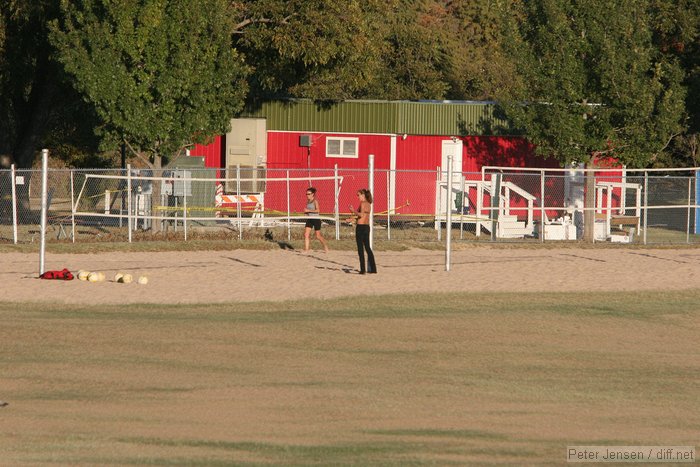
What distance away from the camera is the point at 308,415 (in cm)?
1171

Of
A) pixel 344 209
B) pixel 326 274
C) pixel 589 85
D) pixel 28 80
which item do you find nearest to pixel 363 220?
pixel 326 274

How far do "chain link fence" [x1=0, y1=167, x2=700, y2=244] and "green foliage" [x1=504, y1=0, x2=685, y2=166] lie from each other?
3.25 ft

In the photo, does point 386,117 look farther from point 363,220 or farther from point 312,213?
point 363,220

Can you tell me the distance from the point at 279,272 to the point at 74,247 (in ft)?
19.5

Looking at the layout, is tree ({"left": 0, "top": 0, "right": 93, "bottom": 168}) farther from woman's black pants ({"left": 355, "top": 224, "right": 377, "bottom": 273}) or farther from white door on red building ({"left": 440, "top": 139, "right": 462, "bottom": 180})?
woman's black pants ({"left": 355, "top": 224, "right": 377, "bottom": 273})

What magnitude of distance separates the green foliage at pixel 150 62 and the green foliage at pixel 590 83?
27.3 ft

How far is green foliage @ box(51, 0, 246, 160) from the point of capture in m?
31.4

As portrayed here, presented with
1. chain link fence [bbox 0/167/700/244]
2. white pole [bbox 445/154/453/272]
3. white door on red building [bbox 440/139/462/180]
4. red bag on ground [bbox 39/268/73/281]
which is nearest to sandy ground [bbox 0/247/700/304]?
red bag on ground [bbox 39/268/73/281]

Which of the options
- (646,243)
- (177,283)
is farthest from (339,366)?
(646,243)

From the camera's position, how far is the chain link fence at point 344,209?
101ft

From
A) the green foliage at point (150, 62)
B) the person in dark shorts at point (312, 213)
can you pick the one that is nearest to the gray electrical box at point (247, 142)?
the green foliage at point (150, 62)

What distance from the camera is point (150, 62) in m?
31.8

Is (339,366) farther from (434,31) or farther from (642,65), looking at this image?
(434,31)

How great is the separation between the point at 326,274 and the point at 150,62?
9950mm
